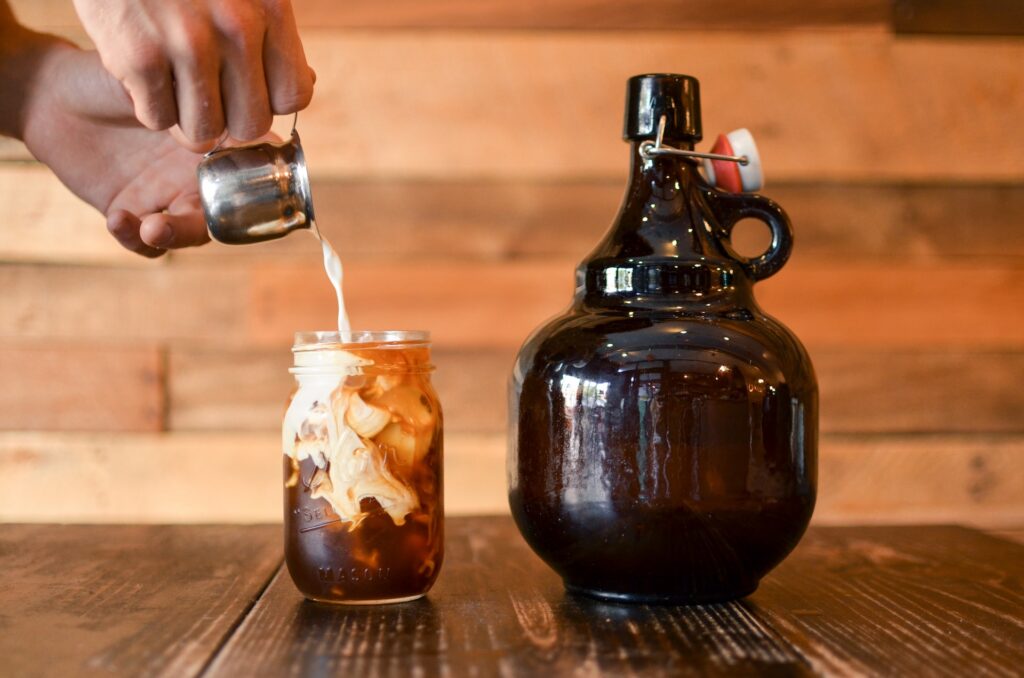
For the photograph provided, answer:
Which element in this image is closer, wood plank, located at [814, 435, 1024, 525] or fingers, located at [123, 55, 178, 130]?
fingers, located at [123, 55, 178, 130]

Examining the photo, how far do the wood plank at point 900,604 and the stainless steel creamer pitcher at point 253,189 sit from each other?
419 millimetres

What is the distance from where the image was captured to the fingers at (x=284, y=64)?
2.36ft

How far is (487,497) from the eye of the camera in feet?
5.24

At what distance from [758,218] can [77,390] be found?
1169mm

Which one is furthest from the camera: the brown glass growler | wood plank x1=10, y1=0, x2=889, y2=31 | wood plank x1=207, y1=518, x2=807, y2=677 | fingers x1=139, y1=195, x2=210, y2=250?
wood plank x1=10, y1=0, x2=889, y2=31

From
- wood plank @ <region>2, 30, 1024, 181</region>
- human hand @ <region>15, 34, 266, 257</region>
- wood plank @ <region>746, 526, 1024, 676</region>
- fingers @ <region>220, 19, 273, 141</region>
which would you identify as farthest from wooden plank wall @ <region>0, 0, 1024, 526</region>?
fingers @ <region>220, 19, 273, 141</region>

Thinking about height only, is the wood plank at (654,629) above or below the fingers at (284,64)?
below

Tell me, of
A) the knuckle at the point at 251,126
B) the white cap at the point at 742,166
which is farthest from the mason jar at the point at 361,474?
the white cap at the point at 742,166

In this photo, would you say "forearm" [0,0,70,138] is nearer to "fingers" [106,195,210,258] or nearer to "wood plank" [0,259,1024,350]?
"fingers" [106,195,210,258]

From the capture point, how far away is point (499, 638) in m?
0.63

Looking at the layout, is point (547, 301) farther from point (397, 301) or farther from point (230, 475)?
point (230, 475)

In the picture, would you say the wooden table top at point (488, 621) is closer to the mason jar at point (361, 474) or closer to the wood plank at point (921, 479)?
the mason jar at point (361, 474)

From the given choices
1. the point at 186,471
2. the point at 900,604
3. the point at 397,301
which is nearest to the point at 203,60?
the point at 900,604

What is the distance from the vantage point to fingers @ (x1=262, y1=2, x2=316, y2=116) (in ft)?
2.36
